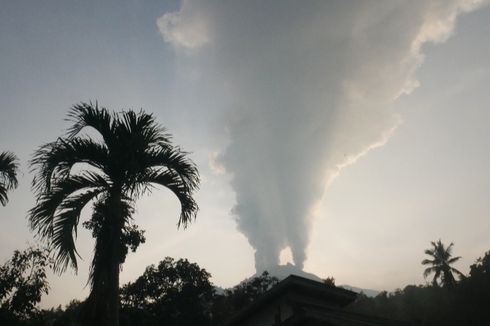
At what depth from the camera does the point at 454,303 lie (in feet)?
119

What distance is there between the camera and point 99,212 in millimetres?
6527

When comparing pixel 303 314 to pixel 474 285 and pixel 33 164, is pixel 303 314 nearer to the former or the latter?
pixel 33 164

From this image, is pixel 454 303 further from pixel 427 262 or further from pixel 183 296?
pixel 183 296

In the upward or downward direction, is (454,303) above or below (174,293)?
below

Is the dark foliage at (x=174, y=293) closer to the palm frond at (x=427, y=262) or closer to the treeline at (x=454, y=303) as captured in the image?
the treeline at (x=454, y=303)

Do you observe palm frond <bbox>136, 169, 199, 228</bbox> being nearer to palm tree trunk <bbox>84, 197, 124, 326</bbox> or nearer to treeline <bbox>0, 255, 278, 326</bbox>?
palm tree trunk <bbox>84, 197, 124, 326</bbox>

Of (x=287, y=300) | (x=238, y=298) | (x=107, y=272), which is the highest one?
(x=238, y=298)

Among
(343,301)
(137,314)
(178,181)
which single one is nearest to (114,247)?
(178,181)

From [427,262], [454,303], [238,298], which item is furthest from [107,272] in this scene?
[427,262]

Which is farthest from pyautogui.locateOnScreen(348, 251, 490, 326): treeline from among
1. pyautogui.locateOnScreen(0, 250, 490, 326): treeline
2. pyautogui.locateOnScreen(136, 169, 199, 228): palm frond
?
pyautogui.locateOnScreen(136, 169, 199, 228): palm frond

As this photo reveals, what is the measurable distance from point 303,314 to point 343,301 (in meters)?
6.93

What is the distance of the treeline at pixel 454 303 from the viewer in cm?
3322

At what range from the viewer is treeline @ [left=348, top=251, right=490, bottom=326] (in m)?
33.2

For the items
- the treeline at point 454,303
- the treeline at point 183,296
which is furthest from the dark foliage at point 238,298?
the treeline at point 454,303
